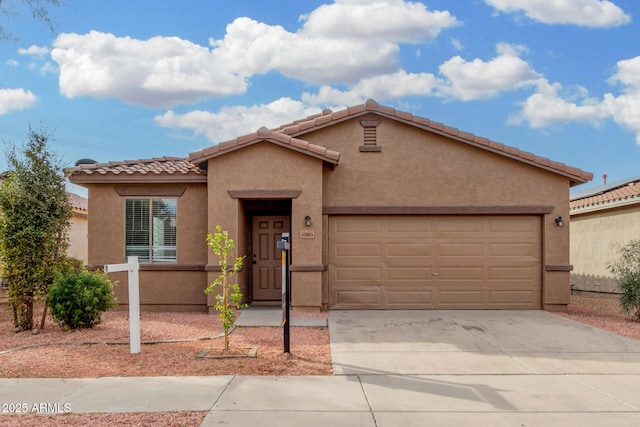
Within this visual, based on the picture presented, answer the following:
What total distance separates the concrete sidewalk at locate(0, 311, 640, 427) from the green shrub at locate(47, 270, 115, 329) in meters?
2.98

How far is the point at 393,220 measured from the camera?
12.3 m

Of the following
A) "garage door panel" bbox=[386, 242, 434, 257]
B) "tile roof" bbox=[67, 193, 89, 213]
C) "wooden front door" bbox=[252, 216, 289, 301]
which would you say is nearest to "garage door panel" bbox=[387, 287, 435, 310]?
"garage door panel" bbox=[386, 242, 434, 257]

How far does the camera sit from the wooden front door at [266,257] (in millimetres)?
12953

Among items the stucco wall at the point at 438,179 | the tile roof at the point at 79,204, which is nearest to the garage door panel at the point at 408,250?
the stucco wall at the point at 438,179

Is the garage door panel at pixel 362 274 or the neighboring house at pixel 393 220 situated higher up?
the neighboring house at pixel 393 220

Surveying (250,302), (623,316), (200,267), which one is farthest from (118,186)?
(623,316)

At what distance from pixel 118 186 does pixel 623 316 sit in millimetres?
11789

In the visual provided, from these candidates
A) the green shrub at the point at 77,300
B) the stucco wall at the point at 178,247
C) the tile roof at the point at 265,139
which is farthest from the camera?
the stucco wall at the point at 178,247

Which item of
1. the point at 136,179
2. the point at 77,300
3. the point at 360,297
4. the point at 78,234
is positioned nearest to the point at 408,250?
the point at 360,297

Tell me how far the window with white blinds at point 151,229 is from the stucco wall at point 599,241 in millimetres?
12625

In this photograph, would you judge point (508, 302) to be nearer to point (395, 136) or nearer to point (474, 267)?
point (474, 267)

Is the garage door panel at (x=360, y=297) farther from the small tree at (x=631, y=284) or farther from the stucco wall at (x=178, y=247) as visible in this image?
the small tree at (x=631, y=284)

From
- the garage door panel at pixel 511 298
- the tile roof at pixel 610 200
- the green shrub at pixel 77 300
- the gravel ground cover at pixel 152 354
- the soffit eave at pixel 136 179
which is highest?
the soffit eave at pixel 136 179

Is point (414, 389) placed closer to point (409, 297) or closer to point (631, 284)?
point (409, 297)
